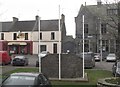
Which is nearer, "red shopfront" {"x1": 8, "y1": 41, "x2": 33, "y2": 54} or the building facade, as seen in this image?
the building facade

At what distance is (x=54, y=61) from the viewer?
86.3ft

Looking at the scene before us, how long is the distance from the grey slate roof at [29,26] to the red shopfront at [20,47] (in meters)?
3.29

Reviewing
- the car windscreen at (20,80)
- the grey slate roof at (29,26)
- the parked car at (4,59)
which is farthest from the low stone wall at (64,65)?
the grey slate roof at (29,26)

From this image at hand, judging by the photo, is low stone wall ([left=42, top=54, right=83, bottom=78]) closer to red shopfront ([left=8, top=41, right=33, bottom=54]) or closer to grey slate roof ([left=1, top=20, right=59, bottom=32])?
grey slate roof ([left=1, top=20, right=59, bottom=32])

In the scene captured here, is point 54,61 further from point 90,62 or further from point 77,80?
point 90,62

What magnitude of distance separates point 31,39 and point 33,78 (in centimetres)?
5880

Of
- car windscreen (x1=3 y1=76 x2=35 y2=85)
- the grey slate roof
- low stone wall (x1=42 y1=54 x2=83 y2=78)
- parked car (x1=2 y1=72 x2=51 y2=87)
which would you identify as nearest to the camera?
parked car (x1=2 y1=72 x2=51 y2=87)

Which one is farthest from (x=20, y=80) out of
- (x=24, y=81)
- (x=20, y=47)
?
(x=20, y=47)

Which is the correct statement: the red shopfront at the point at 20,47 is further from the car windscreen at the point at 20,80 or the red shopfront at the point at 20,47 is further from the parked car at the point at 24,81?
the car windscreen at the point at 20,80

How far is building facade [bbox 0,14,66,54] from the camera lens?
7219cm

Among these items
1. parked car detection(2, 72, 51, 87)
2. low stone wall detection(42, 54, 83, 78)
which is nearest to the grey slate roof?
low stone wall detection(42, 54, 83, 78)

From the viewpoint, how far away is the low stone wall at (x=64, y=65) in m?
26.3

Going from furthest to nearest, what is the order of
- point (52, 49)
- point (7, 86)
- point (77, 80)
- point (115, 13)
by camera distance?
point (52, 49) < point (77, 80) < point (115, 13) < point (7, 86)

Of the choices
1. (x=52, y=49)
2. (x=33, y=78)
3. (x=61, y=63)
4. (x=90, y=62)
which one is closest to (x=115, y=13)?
(x=33, y=78)
